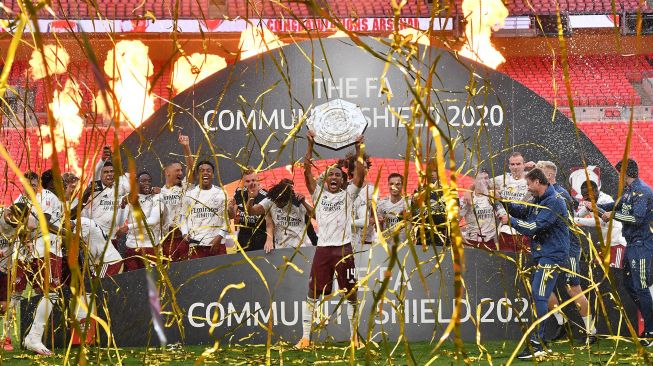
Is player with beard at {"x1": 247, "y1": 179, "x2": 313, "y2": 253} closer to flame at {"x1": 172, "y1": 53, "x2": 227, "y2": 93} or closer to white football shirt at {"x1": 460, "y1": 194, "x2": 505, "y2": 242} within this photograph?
flame at {"x1": 172, "y1": 53, "x2": 227, "y2": 93}

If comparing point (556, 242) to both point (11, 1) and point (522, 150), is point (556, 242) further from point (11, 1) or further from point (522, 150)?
point (11, 1)

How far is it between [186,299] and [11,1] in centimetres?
926

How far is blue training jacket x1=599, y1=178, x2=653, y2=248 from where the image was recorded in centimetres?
627

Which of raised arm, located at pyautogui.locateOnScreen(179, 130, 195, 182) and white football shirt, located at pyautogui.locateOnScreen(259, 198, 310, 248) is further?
white football shirt, located at pyautogui.locateOnScreen(259, 198, 310, 248)

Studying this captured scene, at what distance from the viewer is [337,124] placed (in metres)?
6.74

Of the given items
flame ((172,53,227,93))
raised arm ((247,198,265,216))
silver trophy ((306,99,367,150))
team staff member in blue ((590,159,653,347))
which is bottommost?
team staff member in blue ((590,159,653,347))

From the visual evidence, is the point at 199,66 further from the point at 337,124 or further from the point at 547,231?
the point at 547,231

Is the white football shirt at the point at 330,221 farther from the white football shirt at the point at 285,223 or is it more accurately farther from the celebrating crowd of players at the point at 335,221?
the white football shirt at the point at 285,223

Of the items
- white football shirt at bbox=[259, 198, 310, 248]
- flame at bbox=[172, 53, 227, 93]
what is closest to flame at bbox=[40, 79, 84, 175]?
flame at bbox=[172, 53, 227, 93]

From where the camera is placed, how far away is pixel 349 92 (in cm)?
675

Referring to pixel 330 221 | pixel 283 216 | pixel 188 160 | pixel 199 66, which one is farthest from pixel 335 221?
pixel 188 160

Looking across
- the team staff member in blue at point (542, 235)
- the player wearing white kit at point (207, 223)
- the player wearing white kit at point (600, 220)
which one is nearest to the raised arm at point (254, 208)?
the player wearing white kit at point (207, 223)

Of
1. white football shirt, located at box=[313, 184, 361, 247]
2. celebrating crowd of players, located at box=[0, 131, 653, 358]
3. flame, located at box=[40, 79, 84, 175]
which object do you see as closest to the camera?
flame, located at box=[40, 79, 84, 175]

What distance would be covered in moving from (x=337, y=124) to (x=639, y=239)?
223cm
